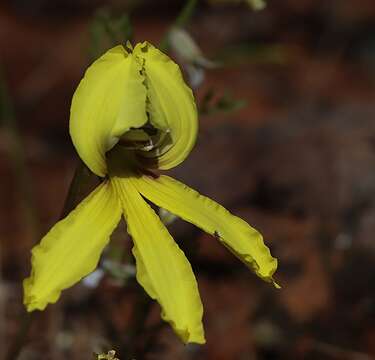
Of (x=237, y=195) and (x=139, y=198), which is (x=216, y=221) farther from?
(x=237, y=195)

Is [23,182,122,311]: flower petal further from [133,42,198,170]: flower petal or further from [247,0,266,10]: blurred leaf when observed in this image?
[247,0,266,10]: blurred leaf

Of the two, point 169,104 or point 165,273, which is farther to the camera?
point 169,104

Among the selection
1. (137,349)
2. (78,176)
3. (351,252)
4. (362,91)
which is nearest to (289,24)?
(362,91)

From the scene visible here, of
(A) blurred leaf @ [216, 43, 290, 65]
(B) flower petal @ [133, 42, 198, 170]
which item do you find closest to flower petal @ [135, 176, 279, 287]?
(B) flower petal @ [133, 42, 198, 170]

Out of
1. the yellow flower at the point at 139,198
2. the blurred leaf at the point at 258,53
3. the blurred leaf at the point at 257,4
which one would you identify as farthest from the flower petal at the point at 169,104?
the blurred leaf at the point at 258,53

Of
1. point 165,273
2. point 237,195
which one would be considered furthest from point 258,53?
point 165,273

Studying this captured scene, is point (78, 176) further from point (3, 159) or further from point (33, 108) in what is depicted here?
point (33, 108)
